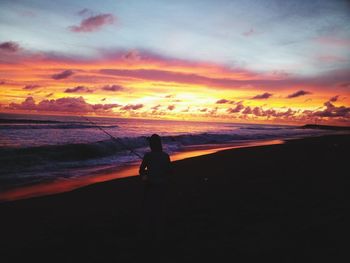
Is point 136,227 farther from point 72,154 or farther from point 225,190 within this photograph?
point 72,154

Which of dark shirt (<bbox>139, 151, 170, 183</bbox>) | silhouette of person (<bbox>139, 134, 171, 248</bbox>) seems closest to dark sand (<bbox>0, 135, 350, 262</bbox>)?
silhouette of person (<bbox>139, 134, 171, 248</bbox>)

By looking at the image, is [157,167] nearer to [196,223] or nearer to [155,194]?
[155,194]

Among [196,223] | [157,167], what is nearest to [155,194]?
[157,167]

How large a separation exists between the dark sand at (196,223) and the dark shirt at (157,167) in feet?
3.89

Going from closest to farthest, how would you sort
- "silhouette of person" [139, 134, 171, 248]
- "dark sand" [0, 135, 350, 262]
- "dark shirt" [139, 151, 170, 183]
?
"dark sand" [0, 135, 350, 262] → "silhouette of person" [139, 134, 171, 248] → "dark shirt" [139, 151, 170, 183]

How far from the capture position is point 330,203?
7539mm

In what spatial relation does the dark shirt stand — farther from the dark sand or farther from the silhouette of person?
the dark sand

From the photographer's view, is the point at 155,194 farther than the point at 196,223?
No

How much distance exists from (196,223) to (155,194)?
168cm

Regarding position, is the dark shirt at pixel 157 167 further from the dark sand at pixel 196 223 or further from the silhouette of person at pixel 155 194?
the dark sand at pixel 196 223

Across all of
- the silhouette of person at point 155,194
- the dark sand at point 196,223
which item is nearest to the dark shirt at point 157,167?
the silhouette of person at point 155,194

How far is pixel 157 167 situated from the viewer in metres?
5.41

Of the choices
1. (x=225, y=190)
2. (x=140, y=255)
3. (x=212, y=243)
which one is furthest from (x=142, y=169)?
(x=225, y=190)

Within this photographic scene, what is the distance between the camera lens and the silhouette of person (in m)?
5.25
